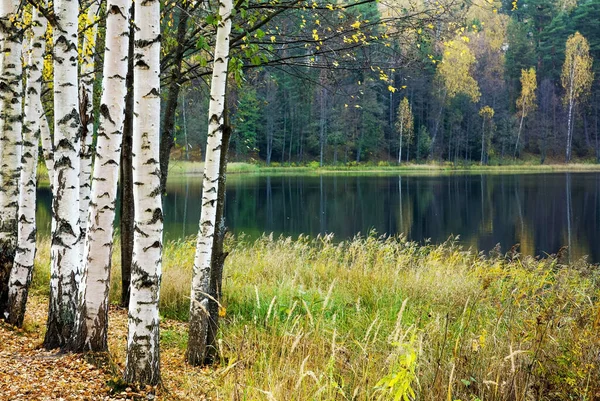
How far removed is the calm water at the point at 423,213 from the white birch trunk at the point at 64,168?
12.0 metres

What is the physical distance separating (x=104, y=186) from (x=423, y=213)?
66.0 ft

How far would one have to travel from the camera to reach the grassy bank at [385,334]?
335cm

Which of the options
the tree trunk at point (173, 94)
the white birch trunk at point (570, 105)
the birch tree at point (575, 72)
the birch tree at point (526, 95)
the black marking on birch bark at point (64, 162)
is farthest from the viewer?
the birch tree at point (526, 95)

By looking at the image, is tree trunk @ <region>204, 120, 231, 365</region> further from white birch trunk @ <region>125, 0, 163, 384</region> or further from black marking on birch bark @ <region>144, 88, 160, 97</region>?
black marking on birch bark @ <region>144, 88, 160, 97</region>

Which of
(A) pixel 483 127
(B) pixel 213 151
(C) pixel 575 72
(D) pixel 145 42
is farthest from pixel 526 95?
(D) pixel 145 42

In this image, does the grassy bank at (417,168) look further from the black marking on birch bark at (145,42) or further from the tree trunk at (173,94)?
the black marking on birch bark at (145,42)

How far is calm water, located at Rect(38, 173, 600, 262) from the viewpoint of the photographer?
706 inches

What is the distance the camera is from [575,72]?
5419cm

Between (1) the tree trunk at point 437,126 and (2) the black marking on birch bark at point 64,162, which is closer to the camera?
(2) the black marking on birch bark at point 64,162

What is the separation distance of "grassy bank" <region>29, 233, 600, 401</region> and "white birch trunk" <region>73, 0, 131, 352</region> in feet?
1.37

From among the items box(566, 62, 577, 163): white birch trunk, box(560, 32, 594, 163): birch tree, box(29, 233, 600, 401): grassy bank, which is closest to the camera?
box(29, 233, 600, 401): grassy bank

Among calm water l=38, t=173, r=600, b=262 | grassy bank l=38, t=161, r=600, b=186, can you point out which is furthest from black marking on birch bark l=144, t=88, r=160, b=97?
grassy bank l=38, t=161, r=600, b=186

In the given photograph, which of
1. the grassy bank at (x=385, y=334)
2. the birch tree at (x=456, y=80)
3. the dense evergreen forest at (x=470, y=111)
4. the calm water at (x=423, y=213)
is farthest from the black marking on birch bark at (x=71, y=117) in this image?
the birch tree at (x=456, y=80)

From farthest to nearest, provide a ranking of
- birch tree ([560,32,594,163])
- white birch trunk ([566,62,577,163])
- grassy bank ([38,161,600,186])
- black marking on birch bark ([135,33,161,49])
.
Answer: white birch trunk ([566,62,577,163])
birch tree ([560,32,594,163])
grassy bank ([38,161,600,186])
black marking on birch bark ([135,33,161,49])
